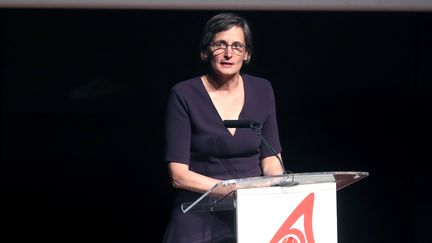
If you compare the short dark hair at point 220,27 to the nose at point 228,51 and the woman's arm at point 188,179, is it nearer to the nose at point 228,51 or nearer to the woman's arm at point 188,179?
the nose at point 228,51

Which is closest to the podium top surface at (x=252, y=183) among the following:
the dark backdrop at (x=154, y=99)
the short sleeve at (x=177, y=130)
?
the short sleeve at (x=177, y=130)

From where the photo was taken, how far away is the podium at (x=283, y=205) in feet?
8.63

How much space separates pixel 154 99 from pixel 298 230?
4.45 m

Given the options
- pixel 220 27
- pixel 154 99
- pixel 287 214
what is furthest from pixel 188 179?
pixel 154 99

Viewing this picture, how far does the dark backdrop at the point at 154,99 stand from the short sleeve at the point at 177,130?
3.74 meters

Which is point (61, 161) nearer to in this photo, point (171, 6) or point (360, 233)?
point (360, 233)

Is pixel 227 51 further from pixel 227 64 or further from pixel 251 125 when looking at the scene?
pixel 251 125

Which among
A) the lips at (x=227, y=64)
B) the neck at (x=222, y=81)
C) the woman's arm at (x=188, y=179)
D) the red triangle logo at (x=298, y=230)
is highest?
the lips at (x=227, y=64)

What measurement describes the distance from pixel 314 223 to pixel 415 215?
3.91m

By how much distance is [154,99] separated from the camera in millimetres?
7051

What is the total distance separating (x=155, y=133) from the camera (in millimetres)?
7008

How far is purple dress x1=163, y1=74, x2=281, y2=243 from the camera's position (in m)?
3.01

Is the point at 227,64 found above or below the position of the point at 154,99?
above

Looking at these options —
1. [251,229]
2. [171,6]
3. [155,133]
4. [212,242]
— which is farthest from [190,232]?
[155,133]
